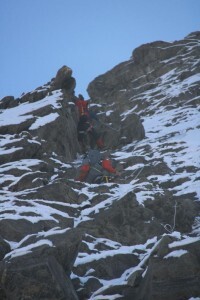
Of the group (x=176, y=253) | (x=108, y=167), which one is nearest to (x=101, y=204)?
(x=108, y=167)

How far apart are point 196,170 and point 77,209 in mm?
5748

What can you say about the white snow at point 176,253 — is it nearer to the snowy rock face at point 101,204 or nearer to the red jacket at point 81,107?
the snowy rock face at point 101,204

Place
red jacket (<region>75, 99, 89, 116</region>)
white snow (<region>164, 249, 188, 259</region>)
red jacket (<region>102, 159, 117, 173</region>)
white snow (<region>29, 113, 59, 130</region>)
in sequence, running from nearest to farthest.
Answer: white snow (<region>164, 249, 188, 259</region>) → red jacket (<region>102, 159, 117, 173</region>) → white snow (<region>29, 113, 59, 130</region>) → red jacket (<region>75, 99, 89, 116</region>)

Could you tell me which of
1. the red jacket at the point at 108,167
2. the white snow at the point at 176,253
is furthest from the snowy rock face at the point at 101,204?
the red jacket at the point at 108,167

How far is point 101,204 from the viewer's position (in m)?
14.5

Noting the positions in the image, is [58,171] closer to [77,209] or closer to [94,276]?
[77,209]

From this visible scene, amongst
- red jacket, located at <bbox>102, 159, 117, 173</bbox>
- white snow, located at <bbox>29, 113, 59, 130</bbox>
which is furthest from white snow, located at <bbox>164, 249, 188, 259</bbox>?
white snow, located at <bbox>29, 113, 59, 130</bbox>

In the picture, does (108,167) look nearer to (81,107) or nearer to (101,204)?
(101,204)

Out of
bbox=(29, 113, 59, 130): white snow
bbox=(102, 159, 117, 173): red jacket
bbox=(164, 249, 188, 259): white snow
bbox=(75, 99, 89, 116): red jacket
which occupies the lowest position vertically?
bbox=(164, 249, 188, 259): white snow

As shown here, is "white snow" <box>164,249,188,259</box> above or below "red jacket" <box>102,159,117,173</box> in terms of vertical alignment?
below

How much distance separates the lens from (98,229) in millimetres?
13211

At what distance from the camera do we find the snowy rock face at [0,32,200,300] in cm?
879

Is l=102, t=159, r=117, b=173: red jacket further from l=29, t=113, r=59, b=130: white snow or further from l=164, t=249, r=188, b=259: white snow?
l=164, t=249, r=188, b=259: white snow

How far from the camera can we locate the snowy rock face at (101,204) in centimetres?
879
